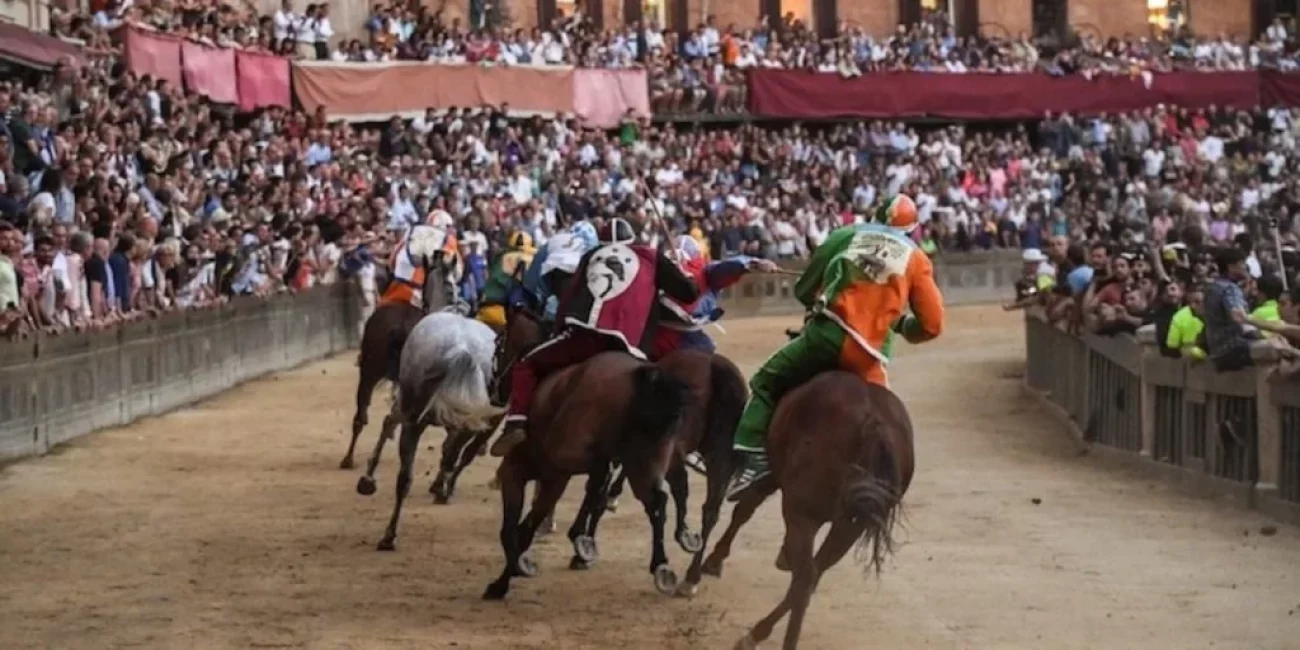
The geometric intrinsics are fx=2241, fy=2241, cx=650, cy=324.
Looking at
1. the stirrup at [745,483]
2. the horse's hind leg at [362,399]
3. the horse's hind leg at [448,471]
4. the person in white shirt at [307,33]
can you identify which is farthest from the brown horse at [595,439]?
the person in white shirt at [307,33]

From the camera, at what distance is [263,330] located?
28.9m

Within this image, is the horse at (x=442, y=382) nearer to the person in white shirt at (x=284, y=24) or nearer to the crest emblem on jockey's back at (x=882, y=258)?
the crest emblem on jockey's back at (x=882, y=258)

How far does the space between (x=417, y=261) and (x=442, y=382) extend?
3481 mm

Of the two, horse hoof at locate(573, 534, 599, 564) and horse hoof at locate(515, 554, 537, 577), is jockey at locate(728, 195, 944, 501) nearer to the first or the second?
horse hoof at locate(515, 554, 537, 577)

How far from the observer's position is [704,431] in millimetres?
12586

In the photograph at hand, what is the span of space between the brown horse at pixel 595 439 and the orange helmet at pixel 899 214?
1.38 metres

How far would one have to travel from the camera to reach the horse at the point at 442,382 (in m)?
14.0

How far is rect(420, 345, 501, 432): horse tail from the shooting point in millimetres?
14023

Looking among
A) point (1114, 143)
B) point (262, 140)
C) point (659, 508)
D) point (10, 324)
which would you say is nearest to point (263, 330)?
point (262, 140)

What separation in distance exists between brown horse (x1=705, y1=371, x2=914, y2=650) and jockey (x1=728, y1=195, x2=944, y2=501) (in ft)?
0.70

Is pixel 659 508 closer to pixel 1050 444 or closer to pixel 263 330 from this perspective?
pixel 1050 444

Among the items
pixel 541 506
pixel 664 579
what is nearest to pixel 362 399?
pixel 541 506

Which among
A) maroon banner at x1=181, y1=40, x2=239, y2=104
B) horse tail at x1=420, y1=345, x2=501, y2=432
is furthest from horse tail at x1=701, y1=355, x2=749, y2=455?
maroon banner at x1=181, y1=40, x2=239, y2=104

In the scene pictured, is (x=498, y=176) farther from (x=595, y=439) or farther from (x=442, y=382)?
(x=595, y=439)
